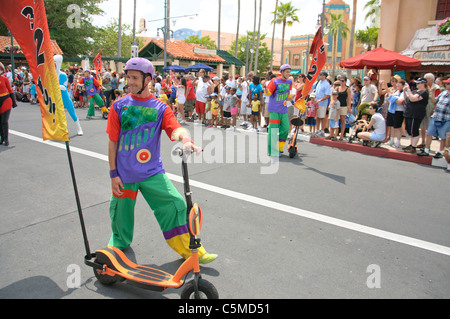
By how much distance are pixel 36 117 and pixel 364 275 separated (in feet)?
44.4

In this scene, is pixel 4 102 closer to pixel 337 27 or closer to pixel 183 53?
pixel 183 53

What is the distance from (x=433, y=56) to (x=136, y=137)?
1939 centimetres

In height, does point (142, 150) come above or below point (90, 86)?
below

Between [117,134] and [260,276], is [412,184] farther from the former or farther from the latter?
[117,134]

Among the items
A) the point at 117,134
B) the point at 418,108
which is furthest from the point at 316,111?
the point at 117,134

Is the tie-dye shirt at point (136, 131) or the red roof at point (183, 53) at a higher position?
the red roof at point (183, 53)

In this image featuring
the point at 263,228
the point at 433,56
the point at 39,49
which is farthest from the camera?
the point at 433,56

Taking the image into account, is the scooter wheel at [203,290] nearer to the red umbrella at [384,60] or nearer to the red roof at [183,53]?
the red umbrella at [384,60]

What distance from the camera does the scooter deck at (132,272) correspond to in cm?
281

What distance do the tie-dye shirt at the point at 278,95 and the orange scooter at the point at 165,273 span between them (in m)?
5.67

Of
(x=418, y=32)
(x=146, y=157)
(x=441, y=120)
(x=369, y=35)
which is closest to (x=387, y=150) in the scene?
(x=441, y=120)

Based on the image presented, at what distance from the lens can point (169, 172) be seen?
263 inches

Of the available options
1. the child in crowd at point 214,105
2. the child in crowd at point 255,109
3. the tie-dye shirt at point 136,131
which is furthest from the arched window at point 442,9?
the tie-dye shirt at point 136,131

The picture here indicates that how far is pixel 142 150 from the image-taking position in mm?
3104
